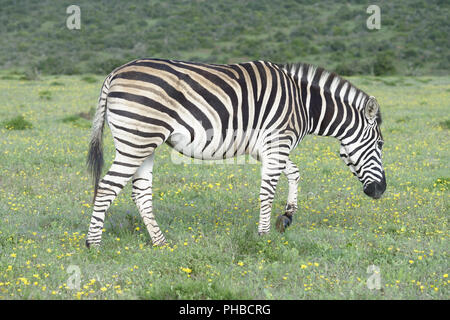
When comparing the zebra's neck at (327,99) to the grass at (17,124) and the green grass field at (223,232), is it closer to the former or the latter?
the green grass field at (223,232)

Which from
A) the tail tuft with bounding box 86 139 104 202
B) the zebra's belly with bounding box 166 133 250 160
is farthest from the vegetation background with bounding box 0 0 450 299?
the zebra's belly with bounding box 166 133 250 160

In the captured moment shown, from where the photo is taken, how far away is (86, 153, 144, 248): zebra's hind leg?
19.3ft

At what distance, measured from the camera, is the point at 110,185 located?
5887 mm

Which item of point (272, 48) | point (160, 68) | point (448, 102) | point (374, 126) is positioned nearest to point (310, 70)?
point (374, 126)

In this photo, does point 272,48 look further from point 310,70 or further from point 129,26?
point 310,70

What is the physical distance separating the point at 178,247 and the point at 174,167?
436 centimetres

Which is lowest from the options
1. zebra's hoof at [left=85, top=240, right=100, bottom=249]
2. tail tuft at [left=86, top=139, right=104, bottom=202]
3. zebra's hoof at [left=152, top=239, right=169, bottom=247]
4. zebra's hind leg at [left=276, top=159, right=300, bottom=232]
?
zebra's hoof at [left=152, top=239, right=169, bottom=247]

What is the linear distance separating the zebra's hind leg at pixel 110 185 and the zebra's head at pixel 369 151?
2966 millimetres

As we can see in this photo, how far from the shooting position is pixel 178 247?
591cm

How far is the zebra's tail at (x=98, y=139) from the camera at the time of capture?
626 centimetres

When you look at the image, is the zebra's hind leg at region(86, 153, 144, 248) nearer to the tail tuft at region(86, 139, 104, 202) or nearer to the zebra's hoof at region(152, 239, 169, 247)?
the tail tuft at region(86, 139, 104, 202)

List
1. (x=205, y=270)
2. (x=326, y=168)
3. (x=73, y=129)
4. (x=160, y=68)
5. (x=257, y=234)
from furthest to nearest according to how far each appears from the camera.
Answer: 1. (x=73, y=129)
2. (x=326, y=168)
3. (x=257, y=234)
4. (x=160, y=68)
5. (x=205, y=270)

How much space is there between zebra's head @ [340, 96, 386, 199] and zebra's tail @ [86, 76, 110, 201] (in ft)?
10.7
